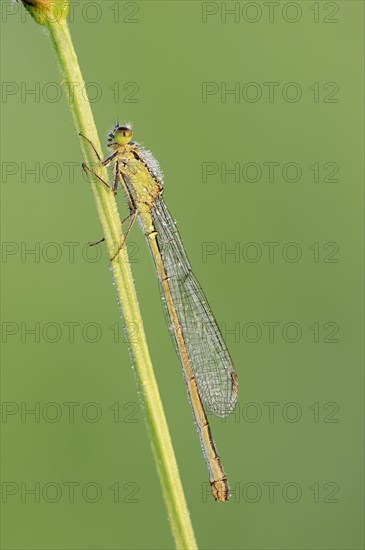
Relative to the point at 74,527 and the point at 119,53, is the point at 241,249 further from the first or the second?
the point at 74,527

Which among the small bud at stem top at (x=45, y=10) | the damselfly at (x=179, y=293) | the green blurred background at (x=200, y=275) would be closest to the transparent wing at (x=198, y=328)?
the damselfly at (x=179, y=293)

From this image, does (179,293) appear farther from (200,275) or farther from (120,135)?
(200,275)

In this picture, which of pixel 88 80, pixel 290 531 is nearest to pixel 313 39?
pixel 88 80

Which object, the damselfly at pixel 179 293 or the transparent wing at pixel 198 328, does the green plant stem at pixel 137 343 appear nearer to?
the damselfly at pixel 179 293

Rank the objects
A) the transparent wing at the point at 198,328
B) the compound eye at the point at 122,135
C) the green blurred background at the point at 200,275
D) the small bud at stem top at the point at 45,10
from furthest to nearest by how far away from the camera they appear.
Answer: the green blurred background at the point at 200,275 < the transparent wing at the point at 198,328 < the compound eye at the point at 122,135 < the small bud at stem top at the point at 45,10

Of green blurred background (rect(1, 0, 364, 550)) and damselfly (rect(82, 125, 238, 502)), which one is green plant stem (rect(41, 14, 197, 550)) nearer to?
damselfly (rect(82, 125, 238, 502))

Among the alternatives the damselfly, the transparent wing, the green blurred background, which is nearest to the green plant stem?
the damselfly
